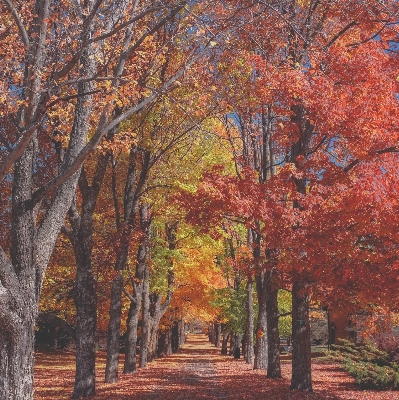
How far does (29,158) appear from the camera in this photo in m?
8.52

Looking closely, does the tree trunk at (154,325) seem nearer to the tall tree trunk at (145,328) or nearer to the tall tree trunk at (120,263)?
the tall tree trunk at (145,328)

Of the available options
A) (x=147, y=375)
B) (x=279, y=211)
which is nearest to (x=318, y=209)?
(x=279, y=211)

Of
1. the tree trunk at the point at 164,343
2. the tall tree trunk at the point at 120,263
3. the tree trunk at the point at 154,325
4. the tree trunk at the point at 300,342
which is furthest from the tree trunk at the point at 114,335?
the tree trunk at the point at 164,343

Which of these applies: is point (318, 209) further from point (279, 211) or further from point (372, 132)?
point (372, 132)

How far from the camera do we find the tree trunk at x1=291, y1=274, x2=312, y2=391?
1485 cm

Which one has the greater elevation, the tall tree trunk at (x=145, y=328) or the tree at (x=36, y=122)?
the tree at (x=36, y=122)

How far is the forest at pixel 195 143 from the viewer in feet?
25.9

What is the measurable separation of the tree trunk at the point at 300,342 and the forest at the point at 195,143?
0.05 m

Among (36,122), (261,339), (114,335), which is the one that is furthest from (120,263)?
(36,122)

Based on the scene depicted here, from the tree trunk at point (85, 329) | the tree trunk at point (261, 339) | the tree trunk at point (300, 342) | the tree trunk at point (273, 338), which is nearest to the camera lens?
the tree trunk at point (85, 329)

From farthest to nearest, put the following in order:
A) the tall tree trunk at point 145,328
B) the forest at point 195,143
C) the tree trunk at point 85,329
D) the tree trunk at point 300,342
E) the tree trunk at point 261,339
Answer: the tall tree trunk at point 145,328 < the tree trunk at point 261,339 < the tree trunk at point 300,342 < the tree trunk at point 85,329 < the forest at point 195,143

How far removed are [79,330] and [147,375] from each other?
10.2m

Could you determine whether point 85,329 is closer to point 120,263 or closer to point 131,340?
point 120,263

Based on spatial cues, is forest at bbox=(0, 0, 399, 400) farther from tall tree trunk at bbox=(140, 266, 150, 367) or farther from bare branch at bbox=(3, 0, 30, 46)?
tall tree trunk at bbox=(140, 266, 150, 367)
